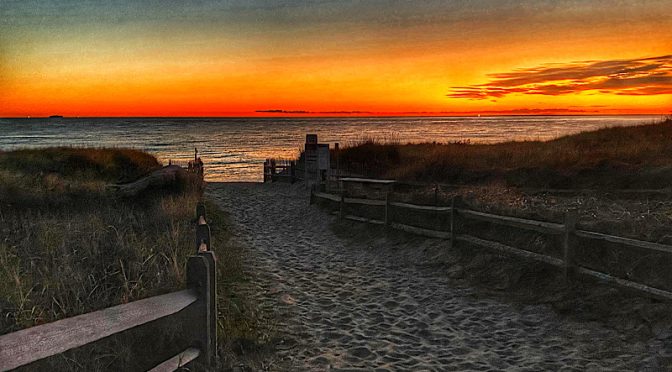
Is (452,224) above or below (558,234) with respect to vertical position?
below

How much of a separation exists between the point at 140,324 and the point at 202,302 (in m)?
1.01

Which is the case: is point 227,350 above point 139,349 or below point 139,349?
below

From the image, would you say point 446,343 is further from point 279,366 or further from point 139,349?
point 139,349

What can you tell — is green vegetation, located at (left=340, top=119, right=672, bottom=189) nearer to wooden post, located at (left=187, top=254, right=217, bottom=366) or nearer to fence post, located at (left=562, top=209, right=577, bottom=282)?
fence post, located at (left=562, top=209, right=577, bottom=282)

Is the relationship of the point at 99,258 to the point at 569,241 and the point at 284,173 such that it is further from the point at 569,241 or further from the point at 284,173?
the point at 284,173

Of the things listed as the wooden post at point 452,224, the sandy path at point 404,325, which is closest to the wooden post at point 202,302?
the sandy path at point 404,325

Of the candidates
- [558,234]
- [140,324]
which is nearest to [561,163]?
[558,234]

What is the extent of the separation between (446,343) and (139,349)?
3.66 metres

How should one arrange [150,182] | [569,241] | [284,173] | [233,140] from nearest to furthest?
[569,241]
[150,182]
[284,173]
[233,140]

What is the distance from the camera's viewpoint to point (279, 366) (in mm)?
5613

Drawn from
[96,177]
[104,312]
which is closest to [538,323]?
[104,312]

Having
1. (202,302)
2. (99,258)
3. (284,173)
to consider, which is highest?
(202,302)

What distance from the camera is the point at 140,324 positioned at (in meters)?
3.16

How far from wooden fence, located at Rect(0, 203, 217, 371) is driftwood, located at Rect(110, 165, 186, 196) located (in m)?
12.4
